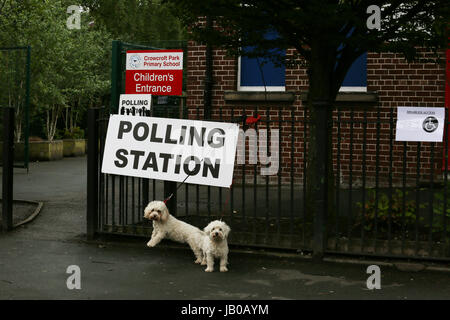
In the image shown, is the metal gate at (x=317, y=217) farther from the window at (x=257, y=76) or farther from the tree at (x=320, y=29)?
the window at (x=257, y=76)

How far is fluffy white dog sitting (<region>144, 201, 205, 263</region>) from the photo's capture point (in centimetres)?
796

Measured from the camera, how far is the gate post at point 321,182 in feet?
26.2

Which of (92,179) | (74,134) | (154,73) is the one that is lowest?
(92,179)

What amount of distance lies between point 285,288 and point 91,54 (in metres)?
19.7

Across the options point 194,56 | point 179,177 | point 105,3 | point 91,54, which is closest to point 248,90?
point 194,56

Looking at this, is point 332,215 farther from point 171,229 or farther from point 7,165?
point 7,165

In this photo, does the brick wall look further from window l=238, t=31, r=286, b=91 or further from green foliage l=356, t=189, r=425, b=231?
green foliage l=356, t=189, r=425, b=231

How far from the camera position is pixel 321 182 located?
806 centimetres

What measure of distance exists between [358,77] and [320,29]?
5.80 metres

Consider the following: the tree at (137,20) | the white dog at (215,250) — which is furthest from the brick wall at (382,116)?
the tree at (137,20)

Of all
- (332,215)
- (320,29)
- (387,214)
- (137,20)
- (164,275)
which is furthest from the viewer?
(137,20)

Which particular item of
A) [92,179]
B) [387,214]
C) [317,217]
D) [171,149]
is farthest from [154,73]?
[317,217]

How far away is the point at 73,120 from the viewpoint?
2764cm

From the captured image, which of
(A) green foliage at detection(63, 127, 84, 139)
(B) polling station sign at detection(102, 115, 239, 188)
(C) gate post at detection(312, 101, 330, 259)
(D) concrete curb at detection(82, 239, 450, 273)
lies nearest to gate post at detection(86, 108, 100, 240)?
(B) polling station sign at detection(102, 115, 239, 188)
